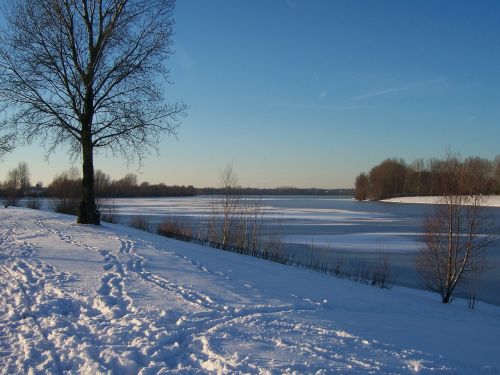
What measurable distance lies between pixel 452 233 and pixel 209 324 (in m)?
10.8

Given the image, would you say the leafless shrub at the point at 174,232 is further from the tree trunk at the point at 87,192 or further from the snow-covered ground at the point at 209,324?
the snow-covered ground at the point at 209,324

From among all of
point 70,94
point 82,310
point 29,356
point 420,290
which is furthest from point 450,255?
point 70,94

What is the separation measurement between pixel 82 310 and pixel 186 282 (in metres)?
1.97

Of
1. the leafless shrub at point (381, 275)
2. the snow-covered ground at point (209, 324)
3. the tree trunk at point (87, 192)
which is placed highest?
the tree trunk at point (87, 192)

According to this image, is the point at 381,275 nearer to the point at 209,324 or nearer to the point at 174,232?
the point at 209,324

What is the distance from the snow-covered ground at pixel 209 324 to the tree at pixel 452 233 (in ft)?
19.0

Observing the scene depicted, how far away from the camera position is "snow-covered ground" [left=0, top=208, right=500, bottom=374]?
4.26m

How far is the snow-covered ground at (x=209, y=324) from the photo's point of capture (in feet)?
14.0

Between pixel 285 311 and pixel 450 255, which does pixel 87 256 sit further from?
pixel 450 255

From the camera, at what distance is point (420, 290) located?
43.5 ft

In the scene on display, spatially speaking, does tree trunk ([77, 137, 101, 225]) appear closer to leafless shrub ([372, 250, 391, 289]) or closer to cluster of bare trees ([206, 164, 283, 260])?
cluster of bare trees ([206, 164, 283, 260])

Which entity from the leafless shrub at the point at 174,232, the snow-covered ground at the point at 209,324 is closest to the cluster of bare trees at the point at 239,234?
the leafless shrub at the point at 174,232

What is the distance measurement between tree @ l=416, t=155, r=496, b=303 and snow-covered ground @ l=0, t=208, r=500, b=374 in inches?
229

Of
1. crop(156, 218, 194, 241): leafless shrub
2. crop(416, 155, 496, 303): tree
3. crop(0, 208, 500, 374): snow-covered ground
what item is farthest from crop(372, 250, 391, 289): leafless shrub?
crop(156, 218, 194, 241): leafless shrub
